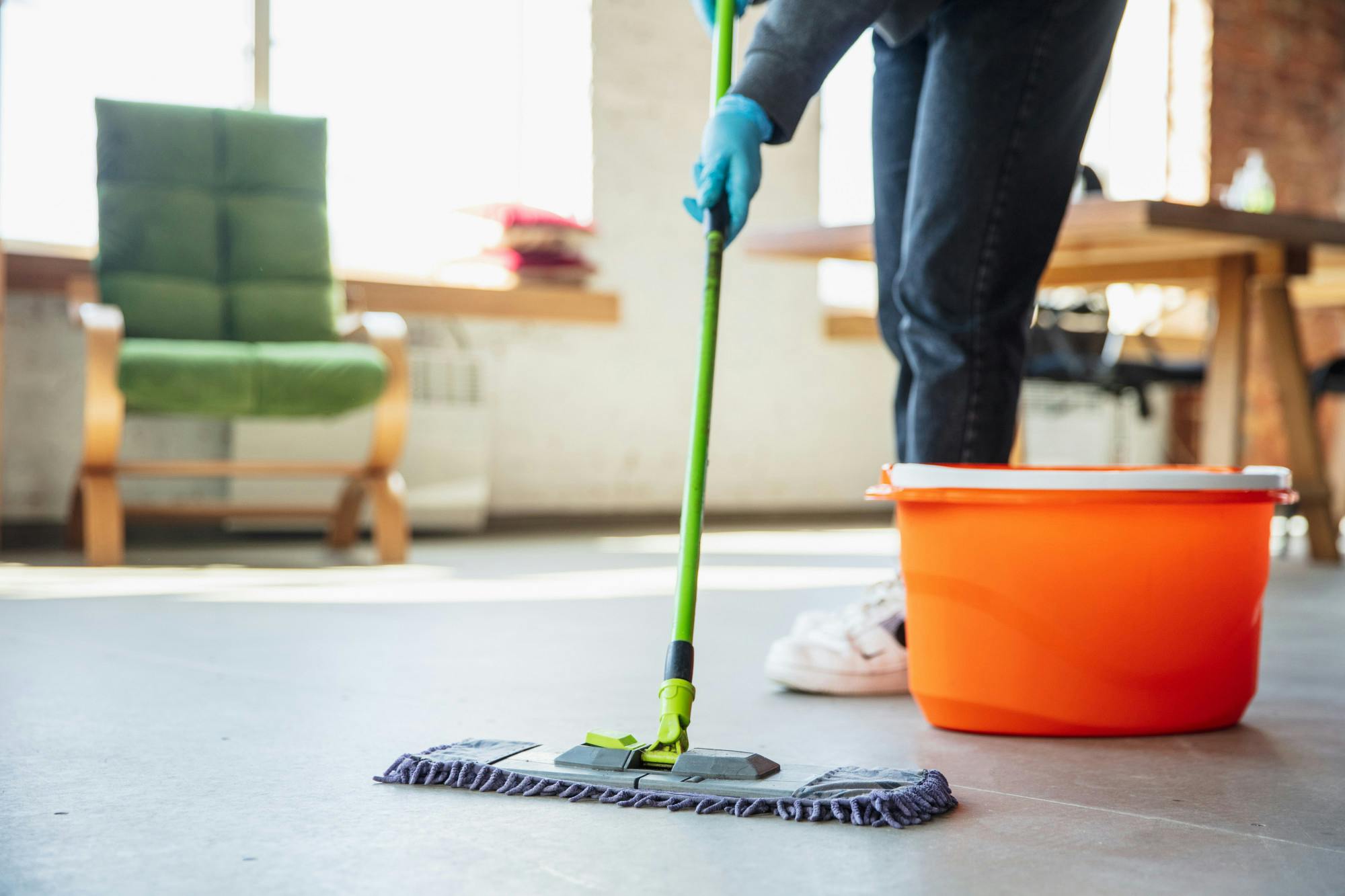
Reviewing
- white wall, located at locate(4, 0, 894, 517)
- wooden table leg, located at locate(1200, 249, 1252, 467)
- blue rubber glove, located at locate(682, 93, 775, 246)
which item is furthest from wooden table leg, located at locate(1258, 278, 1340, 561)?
blue rubber glove, located at locate(682, 93, 775, 246)

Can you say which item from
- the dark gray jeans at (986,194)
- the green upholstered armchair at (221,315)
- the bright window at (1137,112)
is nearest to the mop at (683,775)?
the dark gray jeans at (986,194)

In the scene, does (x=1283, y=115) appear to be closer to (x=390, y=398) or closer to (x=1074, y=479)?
(x=390, y=398)

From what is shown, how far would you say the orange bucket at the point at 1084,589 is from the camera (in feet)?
4.04

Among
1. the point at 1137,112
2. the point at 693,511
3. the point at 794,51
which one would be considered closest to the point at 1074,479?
the point at 693,511

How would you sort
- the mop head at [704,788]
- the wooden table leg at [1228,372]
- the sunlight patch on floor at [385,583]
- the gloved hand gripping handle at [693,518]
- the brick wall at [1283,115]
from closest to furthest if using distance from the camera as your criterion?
the mop head at [704,788], the gloved hand gripping handle at [693,518], the sunlight patch on floor at [385,583], the wooden table leg at [1228,372], the brick wall at [1283,115]

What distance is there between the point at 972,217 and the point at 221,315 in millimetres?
2524

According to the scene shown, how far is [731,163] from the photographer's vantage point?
1173mm

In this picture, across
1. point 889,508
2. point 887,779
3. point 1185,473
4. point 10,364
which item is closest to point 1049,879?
point 887,779

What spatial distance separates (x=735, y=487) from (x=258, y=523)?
5.91 ft

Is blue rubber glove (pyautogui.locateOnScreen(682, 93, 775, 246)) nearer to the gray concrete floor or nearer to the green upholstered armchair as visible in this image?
the gray concrete floor

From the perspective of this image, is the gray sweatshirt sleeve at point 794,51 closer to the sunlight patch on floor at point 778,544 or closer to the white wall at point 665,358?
the sunlight patch on floor at point 778,544

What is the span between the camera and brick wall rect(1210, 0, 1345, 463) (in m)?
6.34

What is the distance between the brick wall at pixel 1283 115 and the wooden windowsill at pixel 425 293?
3246 millimetres

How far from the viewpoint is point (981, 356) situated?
1.48 metres
